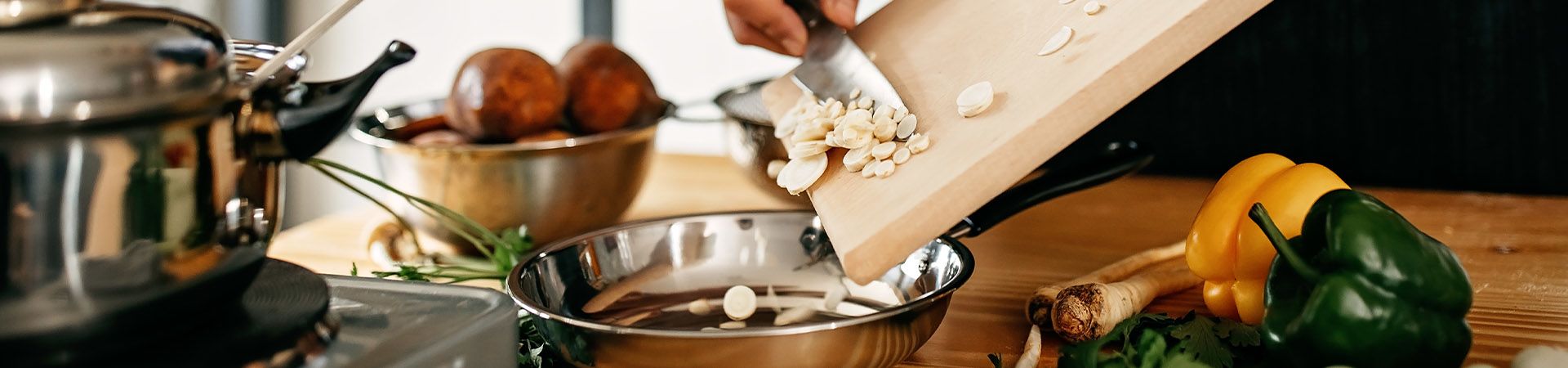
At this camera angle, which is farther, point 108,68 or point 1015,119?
point 1015,119

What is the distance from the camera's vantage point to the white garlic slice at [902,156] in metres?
0.70

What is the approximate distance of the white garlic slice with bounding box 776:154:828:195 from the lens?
2.43ft

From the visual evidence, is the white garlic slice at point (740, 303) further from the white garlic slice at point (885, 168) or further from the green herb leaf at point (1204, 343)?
the green herb leaf at point (1204, 343)

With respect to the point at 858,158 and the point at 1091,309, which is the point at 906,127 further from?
the point at 1091,309

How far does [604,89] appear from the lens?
106cm

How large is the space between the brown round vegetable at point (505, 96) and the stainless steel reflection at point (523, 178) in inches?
0.9

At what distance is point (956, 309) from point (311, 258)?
0.59m

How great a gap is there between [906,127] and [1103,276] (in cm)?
22

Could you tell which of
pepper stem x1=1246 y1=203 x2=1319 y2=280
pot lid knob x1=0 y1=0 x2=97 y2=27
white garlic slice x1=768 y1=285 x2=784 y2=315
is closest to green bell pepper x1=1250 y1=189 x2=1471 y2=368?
pepper stem x1=1246 y1=203 x2=1319 y2=280

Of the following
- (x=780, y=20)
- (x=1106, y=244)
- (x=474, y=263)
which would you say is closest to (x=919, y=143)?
(x=780, y=20)

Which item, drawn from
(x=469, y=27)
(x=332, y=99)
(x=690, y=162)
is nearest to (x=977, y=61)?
(x=332, y=99)

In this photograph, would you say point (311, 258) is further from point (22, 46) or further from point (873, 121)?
point (22, 46)

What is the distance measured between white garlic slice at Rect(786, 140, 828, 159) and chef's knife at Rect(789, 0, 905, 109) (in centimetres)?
5

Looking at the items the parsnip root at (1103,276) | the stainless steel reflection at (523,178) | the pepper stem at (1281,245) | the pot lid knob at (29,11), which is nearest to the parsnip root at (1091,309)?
the parsnip root at (1103,276)
